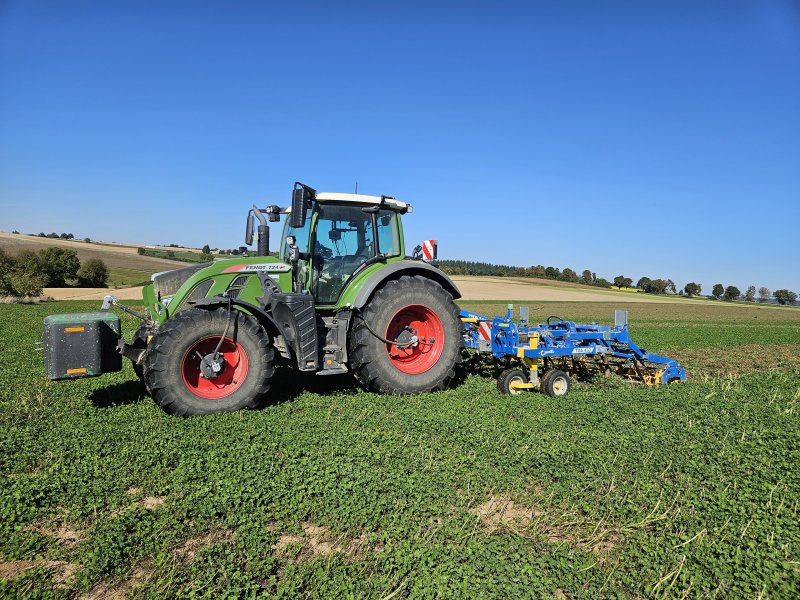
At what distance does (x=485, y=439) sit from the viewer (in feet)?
16.8

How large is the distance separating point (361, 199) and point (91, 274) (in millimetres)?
41098

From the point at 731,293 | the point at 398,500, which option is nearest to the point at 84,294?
the point at 398,500

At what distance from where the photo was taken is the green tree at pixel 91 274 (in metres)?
40.8

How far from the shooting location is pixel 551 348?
7.52 m

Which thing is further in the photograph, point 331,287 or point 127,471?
point 331,287

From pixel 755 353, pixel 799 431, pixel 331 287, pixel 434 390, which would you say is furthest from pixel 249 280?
pixel 755 353

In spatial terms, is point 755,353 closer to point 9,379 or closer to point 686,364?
point 686,364

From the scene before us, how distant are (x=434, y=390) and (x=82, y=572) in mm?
4860

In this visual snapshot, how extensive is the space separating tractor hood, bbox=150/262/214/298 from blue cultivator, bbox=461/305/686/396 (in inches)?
157

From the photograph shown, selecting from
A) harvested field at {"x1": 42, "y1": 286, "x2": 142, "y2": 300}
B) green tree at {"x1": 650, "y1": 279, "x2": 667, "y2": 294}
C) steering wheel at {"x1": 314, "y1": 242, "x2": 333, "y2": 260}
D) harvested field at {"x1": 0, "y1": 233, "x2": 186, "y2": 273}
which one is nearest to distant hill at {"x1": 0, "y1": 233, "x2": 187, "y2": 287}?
harvested field at {"x1": 0, "y1": 233, "x2": 186, "y2": 273}

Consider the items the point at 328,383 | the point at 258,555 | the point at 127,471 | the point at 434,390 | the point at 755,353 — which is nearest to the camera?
the point at 258,555

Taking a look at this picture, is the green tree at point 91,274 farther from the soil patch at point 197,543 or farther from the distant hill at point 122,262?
the soil patch at point 197,543

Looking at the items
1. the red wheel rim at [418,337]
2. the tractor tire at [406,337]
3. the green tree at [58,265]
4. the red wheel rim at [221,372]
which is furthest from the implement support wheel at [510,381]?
the green tree at [58,265]

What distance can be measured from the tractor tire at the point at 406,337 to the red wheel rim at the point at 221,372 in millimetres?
1394
